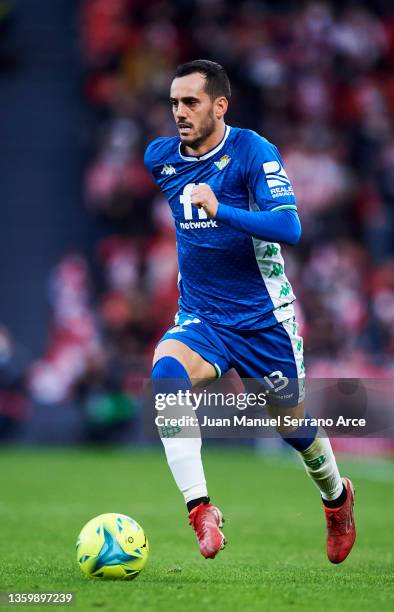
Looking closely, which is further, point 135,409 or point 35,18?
point 35,18

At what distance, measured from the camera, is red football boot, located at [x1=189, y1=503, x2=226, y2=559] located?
5.59 metres

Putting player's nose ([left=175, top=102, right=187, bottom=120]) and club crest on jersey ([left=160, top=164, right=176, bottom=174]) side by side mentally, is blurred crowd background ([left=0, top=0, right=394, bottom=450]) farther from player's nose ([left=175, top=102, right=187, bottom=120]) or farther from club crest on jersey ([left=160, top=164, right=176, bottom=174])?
player's nose ([left=175, top=102, right=187, bottom=120])

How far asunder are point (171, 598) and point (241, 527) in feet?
13.1

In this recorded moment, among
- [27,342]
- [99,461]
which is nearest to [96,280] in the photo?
[27,342]

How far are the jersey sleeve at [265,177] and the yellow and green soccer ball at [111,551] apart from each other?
5.85 feet

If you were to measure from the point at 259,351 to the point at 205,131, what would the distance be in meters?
1.20

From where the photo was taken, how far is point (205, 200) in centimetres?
588

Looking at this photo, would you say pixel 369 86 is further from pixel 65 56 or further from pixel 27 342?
pixel 27 342

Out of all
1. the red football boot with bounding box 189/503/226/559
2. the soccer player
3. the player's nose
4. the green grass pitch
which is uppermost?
the player's nose

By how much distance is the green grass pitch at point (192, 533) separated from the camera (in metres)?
5.36

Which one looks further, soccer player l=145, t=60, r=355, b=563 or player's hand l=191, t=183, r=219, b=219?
soccer player l=145, t=60, r=355, b=563

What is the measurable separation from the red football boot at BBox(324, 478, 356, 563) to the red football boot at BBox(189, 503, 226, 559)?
119 centimetres

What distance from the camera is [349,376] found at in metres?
15.5

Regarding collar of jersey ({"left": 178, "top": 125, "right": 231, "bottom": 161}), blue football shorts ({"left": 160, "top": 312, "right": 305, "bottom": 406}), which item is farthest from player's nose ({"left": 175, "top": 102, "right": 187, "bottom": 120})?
blue football shorts ({"left": 160, "top": 312, "right": 305, "bottom": 406})
